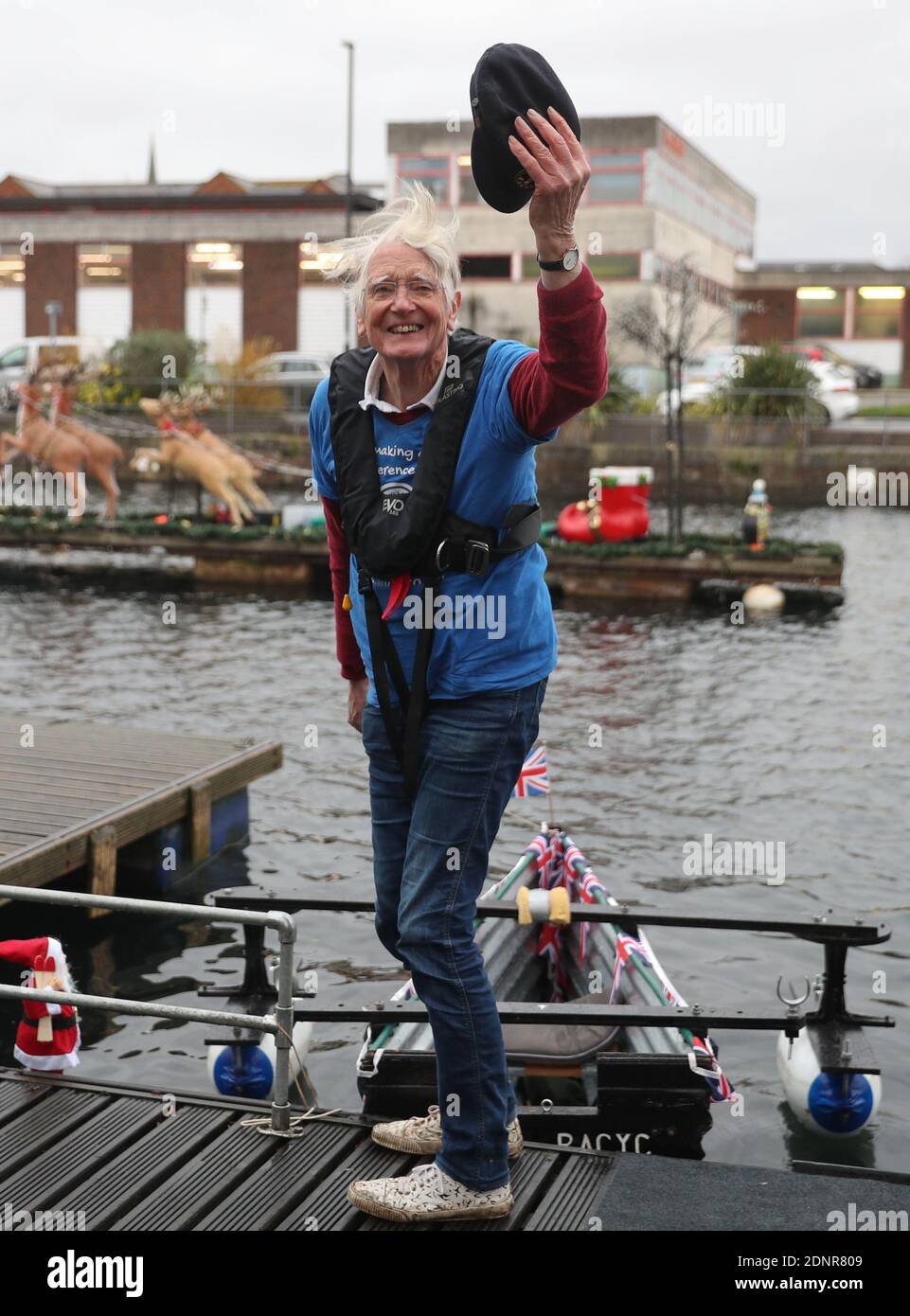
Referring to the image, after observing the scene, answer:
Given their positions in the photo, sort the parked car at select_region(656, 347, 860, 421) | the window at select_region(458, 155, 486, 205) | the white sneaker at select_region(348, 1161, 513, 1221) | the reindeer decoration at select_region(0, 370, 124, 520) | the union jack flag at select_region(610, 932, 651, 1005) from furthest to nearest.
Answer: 1. the window at select_region(458, 155, 486, 205)
2. the parked car at select_region(656, 347, 860, 421)
3. the reindeer decoration at select_region(0, 370, 124, 520)
4. the union jack flag at select_region(610, 932, 651, 1005)
5. the white sneaker at select_region(348, 1161, 513, 1221)

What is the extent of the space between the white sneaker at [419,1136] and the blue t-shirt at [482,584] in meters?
1.43

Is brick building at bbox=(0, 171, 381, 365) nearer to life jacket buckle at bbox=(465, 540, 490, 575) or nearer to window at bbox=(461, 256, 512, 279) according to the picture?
window at bbox=(461, 256, 512, 279)

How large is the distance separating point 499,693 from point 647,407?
33.4 metres

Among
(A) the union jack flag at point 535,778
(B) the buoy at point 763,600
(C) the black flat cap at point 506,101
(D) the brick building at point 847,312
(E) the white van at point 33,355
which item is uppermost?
(D) the brick building at point 847,312

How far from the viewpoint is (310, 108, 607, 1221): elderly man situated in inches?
144

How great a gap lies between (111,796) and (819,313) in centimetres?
5109

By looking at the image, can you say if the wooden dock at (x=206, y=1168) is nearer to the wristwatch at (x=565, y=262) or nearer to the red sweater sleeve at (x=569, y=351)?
the red sweater sleeve at (x=569, y=351)

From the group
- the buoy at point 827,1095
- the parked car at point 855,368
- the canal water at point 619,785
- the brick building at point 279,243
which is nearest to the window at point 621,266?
the brick building at point 279,243

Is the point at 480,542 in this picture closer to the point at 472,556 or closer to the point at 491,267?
the point at 472,556

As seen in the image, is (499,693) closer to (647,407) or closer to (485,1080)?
(485,1080)

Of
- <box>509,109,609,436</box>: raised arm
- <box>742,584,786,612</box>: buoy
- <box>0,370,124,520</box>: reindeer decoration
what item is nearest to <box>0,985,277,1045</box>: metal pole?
<box>509,109,609,436</box>: raised arm

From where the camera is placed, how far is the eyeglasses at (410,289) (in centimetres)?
365

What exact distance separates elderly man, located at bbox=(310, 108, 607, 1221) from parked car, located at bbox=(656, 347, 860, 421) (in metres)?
31.4
